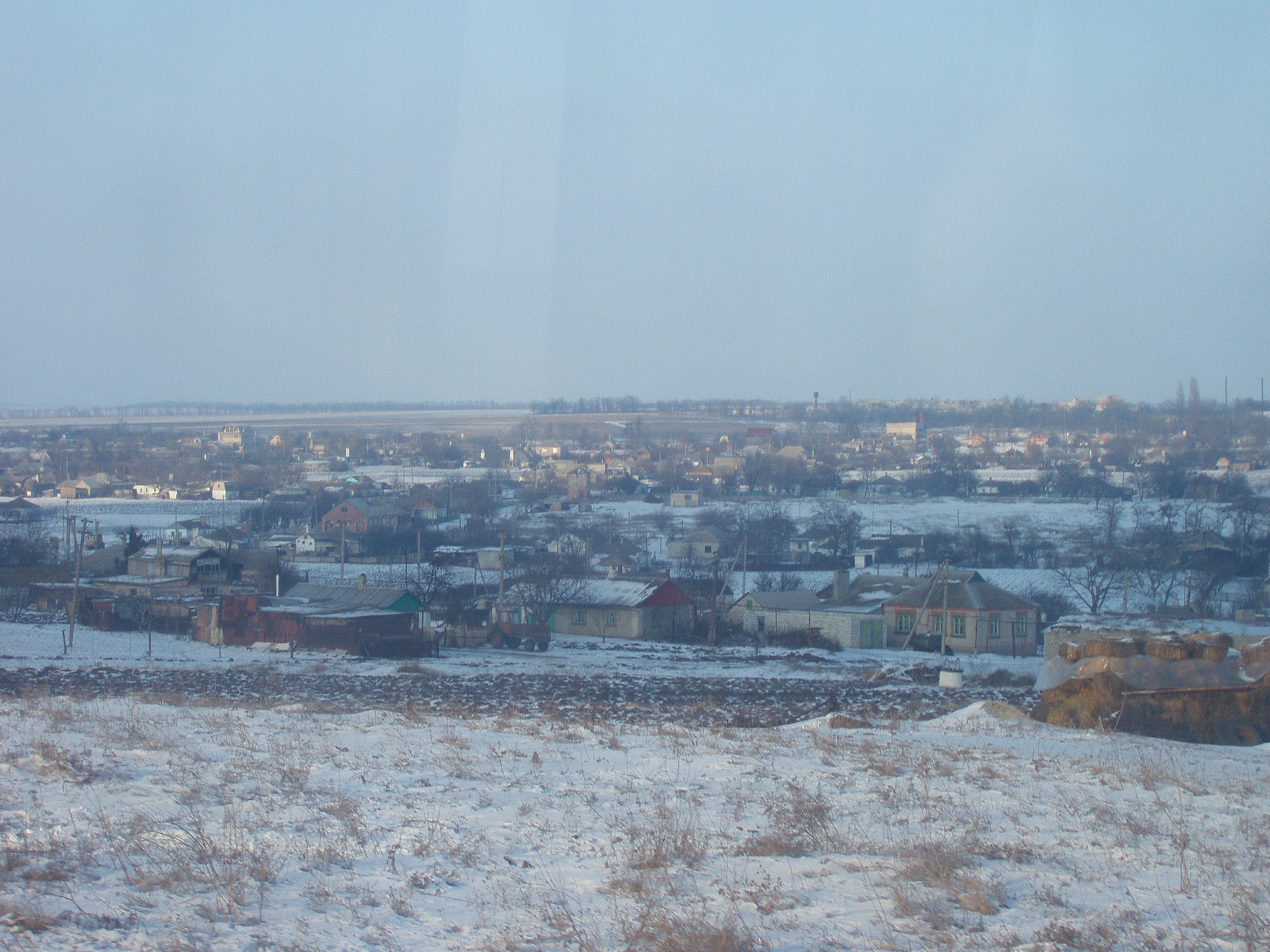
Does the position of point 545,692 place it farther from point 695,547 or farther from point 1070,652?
point 695,547

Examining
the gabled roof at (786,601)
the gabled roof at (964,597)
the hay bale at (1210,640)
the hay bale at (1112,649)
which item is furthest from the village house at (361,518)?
the hay bale at (1112,649)

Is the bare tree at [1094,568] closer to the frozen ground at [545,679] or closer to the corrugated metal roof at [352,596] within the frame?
the frozen ground at [545,679]

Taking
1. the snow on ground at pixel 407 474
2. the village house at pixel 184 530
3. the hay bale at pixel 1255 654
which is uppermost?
the hay bale at pixel 1255 654

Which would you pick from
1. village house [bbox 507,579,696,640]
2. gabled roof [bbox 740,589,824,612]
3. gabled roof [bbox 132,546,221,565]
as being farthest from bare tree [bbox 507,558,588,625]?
gabled roof [bbox 132,546,221,565]

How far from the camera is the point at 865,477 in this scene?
8681 cm

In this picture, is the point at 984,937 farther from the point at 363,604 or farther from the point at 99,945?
the point at 363,604

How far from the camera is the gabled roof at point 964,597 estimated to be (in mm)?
29594

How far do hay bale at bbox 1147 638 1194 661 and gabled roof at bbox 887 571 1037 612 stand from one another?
16610 millimetres

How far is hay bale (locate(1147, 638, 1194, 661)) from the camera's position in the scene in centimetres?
1180

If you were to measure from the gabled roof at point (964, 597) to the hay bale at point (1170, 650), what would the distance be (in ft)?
54.5

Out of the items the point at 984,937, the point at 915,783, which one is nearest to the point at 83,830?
the point at 984,937

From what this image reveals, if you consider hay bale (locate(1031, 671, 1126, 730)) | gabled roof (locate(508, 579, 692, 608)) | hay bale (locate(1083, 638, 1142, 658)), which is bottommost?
gabled roof (locate(508, 579, 692, 608))

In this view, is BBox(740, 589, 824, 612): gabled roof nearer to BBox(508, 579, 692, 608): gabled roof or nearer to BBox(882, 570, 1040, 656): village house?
BBox(508, 579, 692, 608): gabled roof

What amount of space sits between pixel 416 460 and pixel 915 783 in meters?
108
